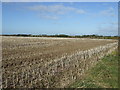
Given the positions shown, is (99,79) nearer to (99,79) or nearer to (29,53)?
(99,79)

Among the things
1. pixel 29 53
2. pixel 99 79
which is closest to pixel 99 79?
pixel 99 79

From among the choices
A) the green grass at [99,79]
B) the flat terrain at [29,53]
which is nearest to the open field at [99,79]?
the green grass at [99,79]

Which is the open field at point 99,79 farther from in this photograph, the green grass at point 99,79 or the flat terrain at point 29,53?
the flat terrain at point 29,53

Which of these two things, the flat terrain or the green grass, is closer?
the green grass

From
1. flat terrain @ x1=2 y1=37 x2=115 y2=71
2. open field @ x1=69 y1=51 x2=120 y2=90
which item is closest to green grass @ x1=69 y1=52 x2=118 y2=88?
open field @ x1=69 y1=51 x2=120 y2=90

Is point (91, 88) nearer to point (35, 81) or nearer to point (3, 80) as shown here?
point (35, 81)

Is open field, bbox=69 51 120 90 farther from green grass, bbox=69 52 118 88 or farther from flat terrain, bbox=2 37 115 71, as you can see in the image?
flat terrain, bbox=2 37 115 71

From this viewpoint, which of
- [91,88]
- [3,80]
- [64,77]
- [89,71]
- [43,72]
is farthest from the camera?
[89,71]

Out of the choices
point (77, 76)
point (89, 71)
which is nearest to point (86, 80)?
point (77, 76)

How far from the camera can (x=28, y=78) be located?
716cm

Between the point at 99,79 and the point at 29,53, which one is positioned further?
the point at 29,53

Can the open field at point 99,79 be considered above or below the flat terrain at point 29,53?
below

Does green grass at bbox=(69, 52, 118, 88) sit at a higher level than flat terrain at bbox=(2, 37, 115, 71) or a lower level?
lower

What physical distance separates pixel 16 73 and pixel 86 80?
3201mm
